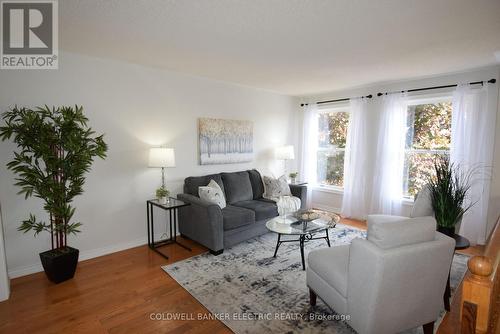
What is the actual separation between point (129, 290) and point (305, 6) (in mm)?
2935

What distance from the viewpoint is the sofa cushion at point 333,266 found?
1.89 meters

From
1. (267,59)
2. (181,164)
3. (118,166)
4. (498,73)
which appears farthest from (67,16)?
(498,73)

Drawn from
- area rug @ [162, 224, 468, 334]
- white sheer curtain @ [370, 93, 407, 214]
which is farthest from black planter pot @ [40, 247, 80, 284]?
white sheer curtain @ [370, 93, 407, 214]

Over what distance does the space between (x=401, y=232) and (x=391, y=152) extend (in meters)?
3.16

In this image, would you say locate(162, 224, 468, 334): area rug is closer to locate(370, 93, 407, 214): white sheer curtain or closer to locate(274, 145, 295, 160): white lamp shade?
locate(370, 93, 407, 214): white sheer curtain

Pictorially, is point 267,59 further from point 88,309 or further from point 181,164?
point 88,309

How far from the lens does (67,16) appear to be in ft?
6.95

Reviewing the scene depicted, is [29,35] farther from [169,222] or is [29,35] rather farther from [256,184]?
[256,184]

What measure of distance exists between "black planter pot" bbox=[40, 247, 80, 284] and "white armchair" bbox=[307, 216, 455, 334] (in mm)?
2611

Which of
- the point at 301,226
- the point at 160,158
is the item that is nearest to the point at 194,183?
the point at 160,158

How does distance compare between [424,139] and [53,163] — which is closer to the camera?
[53,163]

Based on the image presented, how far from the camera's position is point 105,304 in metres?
2.34

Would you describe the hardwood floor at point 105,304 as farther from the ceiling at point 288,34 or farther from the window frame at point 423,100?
the window frame at point 423,100

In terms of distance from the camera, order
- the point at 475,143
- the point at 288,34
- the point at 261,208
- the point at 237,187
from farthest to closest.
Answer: the point at 237,187, the point at 261,208, the point at 475,143, the point at 288,34
